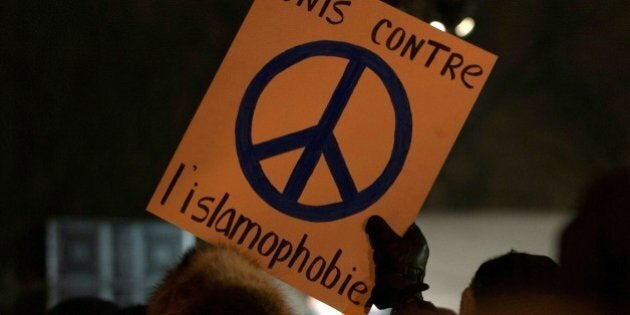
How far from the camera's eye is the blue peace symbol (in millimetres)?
1540

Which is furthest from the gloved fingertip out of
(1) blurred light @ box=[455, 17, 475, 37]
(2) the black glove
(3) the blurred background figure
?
(1) blurred light @ box=[455, 17, 475, 37]

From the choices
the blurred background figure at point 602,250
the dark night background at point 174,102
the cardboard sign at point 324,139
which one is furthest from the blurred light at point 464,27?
the blurred background figure at point 602,250

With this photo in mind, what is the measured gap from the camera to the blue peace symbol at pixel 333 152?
1540 millimetres

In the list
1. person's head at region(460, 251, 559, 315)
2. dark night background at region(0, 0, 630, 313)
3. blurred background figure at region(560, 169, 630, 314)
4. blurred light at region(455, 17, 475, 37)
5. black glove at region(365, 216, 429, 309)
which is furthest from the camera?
dark night background at region(0, 0, 630, 313)

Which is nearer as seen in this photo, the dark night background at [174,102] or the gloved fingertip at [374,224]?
the gloved fingertip at [374,224]

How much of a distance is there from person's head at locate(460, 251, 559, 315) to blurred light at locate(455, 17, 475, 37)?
731mm

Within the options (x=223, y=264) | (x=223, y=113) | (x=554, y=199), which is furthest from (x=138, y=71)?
(x=554, y=199)

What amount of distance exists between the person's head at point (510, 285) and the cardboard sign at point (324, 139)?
0.20m

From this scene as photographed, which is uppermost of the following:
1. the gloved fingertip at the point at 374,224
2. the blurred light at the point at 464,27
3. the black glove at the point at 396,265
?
the blurred light at the point at 464,27

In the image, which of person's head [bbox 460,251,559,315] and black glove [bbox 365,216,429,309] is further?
black glove [bbox 365,216,429,309]

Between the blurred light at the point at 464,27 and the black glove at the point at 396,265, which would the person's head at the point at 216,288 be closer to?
the black glove at the point at 396,265

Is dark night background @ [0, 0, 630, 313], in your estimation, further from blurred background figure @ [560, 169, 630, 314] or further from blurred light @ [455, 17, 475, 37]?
blurred background figure @ [560, 169, 630, 314]

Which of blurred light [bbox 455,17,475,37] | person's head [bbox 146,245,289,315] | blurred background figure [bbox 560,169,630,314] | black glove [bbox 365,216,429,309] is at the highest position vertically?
blurred light [bbox 455,17,475,37]

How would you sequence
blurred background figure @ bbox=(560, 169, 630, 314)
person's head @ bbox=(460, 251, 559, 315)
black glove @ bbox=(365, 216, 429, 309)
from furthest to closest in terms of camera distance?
black glove @ bbox=(365, 216, 429, 309) < person's head @ bbox=(460, 251, 559, 315) < blurred background figure @ bbox=(560, 169, 630, 314)
